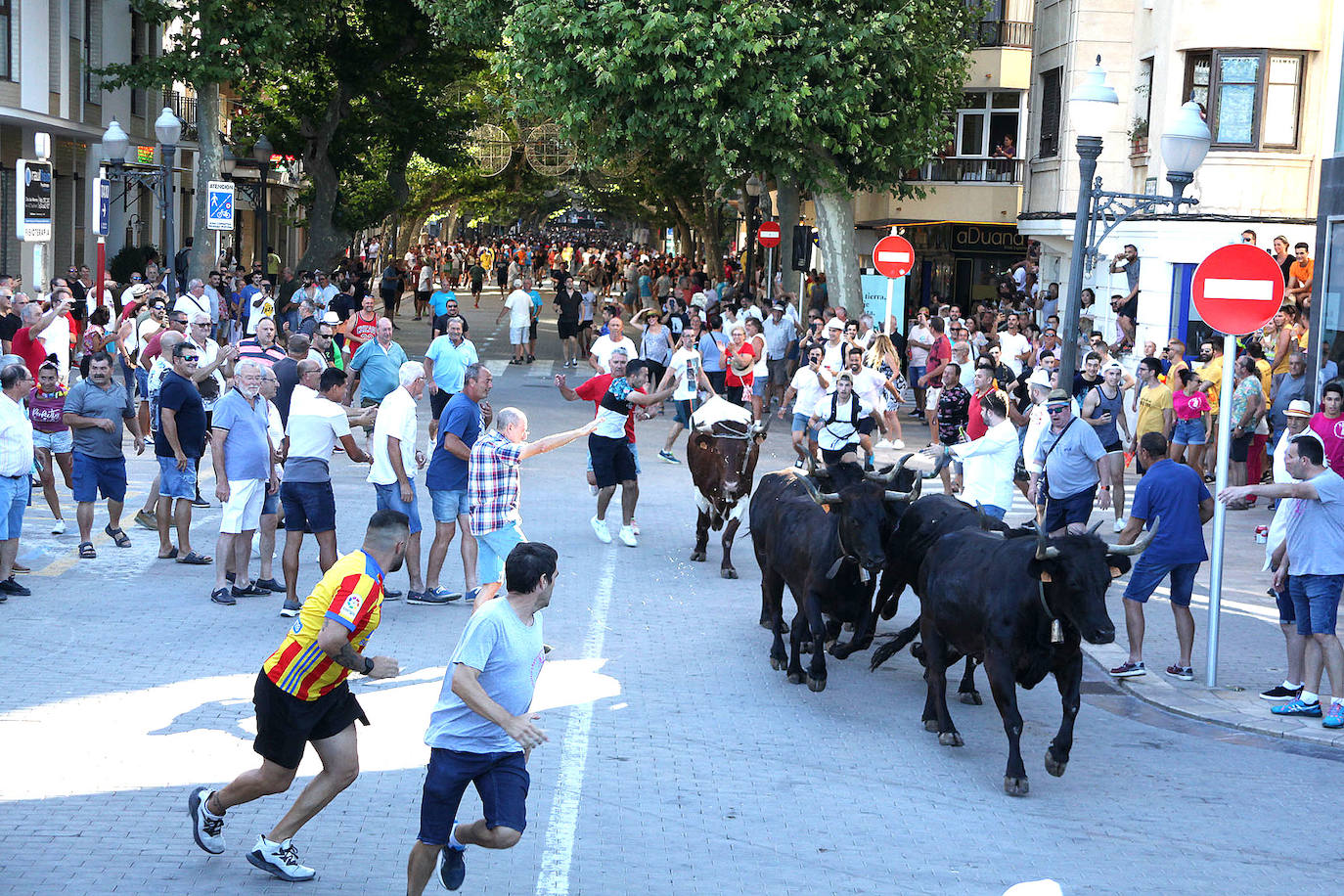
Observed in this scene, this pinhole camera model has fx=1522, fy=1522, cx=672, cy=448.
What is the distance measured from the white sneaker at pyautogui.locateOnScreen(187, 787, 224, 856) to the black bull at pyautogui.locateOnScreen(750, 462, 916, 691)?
4.43 meters

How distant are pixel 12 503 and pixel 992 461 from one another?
25.6 feet

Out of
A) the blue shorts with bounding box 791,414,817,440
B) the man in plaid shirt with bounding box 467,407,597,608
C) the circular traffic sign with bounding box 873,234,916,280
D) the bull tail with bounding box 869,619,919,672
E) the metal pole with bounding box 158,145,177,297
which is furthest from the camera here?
the metal pole with bounding box 158,145,177,297

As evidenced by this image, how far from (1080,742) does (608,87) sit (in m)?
18.1

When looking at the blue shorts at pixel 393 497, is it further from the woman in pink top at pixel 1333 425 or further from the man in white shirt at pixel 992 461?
the woman in pink top at pixel 1333 425

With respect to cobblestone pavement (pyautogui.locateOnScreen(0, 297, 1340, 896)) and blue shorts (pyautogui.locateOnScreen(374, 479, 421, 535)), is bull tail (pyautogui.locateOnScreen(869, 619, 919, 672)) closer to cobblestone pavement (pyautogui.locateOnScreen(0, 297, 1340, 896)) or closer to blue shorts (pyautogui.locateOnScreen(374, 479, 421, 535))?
cobblestone pavement (pyautogui.locateOnScreen(0, 297, 1340, 896))

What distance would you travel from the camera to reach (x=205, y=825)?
22.1ft

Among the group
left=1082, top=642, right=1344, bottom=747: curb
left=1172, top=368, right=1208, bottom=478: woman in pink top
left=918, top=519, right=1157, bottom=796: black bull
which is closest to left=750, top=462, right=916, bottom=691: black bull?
left=918, top=519, right=1157, bottom=796: black bull

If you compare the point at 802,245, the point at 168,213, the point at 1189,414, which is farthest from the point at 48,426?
the point at 802,245

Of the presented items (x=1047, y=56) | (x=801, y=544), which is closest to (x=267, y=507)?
(x=801, y=544)

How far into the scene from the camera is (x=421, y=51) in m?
39.6

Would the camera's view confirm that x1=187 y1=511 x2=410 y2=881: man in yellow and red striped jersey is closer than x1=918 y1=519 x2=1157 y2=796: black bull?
Yes

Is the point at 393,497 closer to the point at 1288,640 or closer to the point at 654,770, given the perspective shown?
the point at 654,770

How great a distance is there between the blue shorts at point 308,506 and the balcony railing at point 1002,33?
93.1 feet

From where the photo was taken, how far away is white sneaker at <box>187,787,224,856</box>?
674cm
